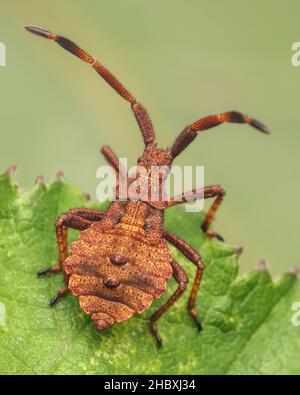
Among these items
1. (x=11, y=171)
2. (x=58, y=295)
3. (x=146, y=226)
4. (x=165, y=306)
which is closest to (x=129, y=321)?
(x=165, y=306)

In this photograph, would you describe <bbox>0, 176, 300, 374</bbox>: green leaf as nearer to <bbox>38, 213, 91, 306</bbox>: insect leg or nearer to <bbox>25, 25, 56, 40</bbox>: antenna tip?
<bbox>38, 213, 91, 306</bbox>: insect leg

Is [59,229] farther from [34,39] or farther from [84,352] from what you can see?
[34,39]

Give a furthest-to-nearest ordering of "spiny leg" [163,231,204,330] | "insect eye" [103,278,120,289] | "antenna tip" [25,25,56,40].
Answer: "antenna tip" [25,25,56,40] < "spiny leg" [163,231,204,330] < "insect eye" [103,278,120,289]

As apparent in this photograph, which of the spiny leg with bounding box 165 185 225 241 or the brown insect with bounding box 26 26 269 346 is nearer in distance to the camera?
the brown insect with bounding box 26 26 269 346

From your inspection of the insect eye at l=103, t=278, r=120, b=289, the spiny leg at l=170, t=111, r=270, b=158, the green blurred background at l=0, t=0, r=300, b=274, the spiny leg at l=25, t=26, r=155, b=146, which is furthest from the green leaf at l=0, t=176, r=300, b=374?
the green blurred background at l=0, t=0, r=300, b=274

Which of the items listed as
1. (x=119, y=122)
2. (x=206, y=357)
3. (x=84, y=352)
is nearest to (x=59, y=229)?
(x=84, y=352)

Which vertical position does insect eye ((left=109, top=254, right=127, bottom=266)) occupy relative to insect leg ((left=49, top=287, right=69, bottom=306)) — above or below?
above

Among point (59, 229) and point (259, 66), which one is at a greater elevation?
point (259, 66)

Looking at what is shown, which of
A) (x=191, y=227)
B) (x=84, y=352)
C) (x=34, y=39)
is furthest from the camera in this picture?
(x=34, y=39)
